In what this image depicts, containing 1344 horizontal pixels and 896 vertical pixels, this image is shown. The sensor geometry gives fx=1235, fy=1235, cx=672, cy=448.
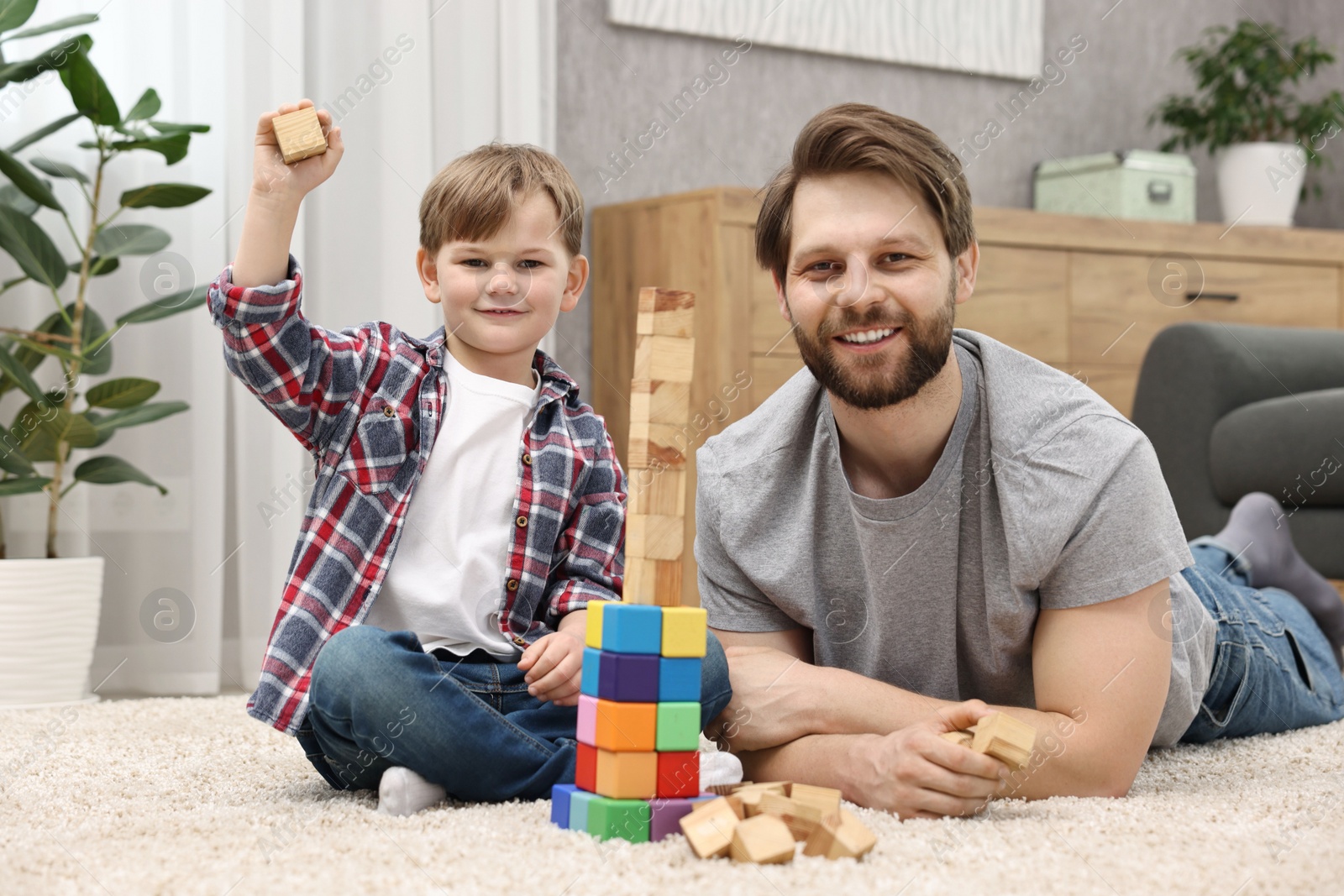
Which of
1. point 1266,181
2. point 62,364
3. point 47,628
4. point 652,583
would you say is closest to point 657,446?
point 652,583

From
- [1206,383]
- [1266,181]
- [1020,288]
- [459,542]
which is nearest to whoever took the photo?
[459,542]

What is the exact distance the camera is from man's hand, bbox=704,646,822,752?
114 cm

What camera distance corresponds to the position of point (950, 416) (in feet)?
3.91

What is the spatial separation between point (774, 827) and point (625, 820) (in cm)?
11

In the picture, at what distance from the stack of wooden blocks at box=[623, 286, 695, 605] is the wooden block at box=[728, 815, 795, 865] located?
176 millimetres

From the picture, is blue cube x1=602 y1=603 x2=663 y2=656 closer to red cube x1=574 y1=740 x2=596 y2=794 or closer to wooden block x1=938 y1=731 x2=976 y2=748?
red cube x1=574 y1=740 x2=596 y2=794

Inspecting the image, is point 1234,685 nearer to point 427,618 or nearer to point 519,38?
point 427,618

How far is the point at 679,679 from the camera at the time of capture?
0.92 metres

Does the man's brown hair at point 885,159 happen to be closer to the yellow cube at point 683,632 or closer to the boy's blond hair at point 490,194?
the boy's blond hair at point 490,194

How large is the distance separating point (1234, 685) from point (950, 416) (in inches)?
23.5

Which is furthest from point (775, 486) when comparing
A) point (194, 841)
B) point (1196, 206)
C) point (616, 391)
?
point (1196, 206)

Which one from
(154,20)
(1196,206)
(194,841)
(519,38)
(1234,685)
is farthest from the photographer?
(1196,206)

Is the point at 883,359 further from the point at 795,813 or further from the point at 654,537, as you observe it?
the point at 795,813

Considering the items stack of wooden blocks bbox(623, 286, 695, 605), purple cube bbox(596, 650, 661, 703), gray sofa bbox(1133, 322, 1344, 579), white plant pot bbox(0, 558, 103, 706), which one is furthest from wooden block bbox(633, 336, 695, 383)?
gray sofa bbox(1133, 322, 1344, 579)
